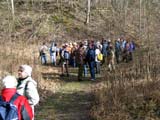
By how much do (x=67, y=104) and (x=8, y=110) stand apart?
328 inches

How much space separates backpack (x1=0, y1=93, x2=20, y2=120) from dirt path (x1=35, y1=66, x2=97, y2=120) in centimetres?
615

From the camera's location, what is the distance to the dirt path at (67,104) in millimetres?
12562

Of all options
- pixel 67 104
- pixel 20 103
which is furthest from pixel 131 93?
pixel 20 103

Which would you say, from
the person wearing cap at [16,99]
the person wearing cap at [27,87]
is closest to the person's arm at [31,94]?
the person wearing cap at [27,87]

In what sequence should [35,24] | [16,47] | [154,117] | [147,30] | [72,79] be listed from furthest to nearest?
[35,24]
[72,79]
[16,47]
[147,30]
[154,117]

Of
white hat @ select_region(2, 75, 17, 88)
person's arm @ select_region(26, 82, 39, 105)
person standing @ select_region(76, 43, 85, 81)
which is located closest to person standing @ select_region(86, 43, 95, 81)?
person standing @ select_region(76, 43, 85, 81)

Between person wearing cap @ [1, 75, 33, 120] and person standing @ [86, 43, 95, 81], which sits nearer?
person wearing cap @ [1, 75, 33, 120]

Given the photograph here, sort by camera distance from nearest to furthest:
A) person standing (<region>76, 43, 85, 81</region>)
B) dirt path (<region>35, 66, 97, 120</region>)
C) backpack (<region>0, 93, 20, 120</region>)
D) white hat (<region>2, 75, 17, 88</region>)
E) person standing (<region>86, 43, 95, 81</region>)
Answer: backpack (<region>0, 93, 20, 120</region>), white hat (<region>2, 75, 17, 88</region>), dirt path (<region>35, 66, 97, 120</region>), person standing (<region>76, 43, 85, 81</region>), person standing (<region>86, 43, 95, 81</region>)

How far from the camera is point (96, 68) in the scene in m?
21.1

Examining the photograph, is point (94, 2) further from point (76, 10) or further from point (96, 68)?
point (96, 68)

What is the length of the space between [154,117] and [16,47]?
6.99 m

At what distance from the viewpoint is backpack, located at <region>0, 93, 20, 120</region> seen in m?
5.93

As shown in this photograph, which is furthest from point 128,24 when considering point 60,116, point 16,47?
point 60,116

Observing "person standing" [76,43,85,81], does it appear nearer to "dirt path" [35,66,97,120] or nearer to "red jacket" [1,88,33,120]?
"dirt path" [35,66,97,120]
